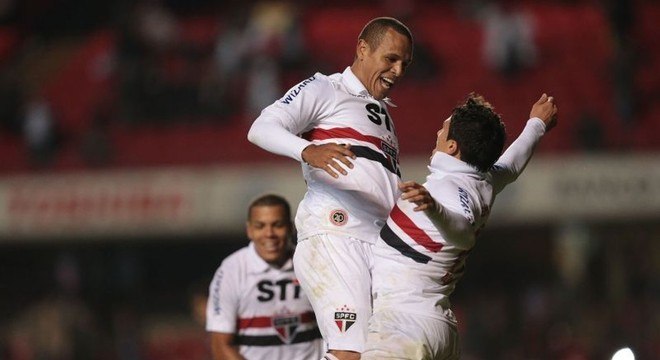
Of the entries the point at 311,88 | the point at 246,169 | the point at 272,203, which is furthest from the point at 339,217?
the point at 246,169

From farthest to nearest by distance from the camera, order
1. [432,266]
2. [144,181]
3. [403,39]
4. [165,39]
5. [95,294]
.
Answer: [165,39]
[95,294]
[144,181]
[403,39]
[432,266]

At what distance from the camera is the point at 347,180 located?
609cm

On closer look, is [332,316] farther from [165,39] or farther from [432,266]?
[165,39]

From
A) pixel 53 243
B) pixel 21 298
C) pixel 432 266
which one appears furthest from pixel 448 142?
Answer: pixel 21 298

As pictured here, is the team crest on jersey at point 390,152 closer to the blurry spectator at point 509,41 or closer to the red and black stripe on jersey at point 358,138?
the red and black stripe on jersey at point 358,138

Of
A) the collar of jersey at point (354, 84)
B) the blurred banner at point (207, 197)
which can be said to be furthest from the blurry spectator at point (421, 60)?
the collar of jersey at point (354, 84)

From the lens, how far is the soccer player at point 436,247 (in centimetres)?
562

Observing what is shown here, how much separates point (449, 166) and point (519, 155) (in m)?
0.73

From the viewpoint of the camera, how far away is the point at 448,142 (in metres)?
5.82

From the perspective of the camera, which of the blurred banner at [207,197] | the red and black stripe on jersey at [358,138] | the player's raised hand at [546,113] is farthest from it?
the blurred banner at [207,197]

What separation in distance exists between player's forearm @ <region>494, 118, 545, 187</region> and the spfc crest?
7.34 feet

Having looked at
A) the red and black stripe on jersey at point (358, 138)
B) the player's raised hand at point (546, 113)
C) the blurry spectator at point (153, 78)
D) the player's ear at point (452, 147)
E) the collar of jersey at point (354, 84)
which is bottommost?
A: the player's ear at point (452, 147)

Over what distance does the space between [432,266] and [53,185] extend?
13317mm

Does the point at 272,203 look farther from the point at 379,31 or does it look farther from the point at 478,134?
the point at 478,134
